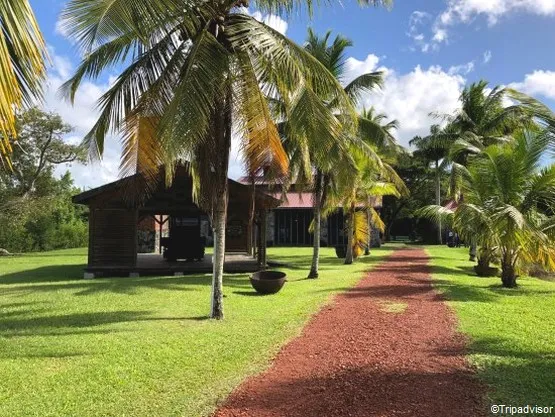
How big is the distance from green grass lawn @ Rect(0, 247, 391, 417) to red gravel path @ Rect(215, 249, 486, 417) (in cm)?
36

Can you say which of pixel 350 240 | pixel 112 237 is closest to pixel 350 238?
pixel 350 240

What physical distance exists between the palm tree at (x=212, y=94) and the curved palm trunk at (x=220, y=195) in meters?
0.02

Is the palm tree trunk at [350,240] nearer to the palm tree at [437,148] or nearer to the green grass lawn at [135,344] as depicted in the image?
the green grass lawn at [135,344]

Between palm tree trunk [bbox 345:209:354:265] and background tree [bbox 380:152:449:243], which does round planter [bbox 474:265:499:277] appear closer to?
palm tree trunk [bbox 345:209:354:265]

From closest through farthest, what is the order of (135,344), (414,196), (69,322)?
(135,344), (69,322), (414,196)

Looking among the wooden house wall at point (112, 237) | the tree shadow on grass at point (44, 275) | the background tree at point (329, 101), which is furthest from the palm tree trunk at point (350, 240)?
the tree shadow on grass at point (44, 275)

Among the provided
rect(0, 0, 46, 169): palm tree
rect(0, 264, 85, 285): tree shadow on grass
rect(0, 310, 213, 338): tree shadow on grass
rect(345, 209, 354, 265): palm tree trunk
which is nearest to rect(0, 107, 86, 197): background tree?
rect(0, 264, 85, 285): tree shadow on grass

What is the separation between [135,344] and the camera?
718 cm

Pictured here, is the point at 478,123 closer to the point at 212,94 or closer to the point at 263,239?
the point at 263,239

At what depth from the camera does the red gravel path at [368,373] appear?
4773 millimetres

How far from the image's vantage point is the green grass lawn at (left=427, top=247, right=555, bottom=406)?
17.4 feet

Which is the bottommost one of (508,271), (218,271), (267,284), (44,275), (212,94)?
(44,275)

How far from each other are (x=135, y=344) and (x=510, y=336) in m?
5.67

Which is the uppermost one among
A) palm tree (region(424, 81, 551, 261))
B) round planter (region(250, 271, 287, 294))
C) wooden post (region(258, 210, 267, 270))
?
palm tree (region(424, 81, 551, 261))
